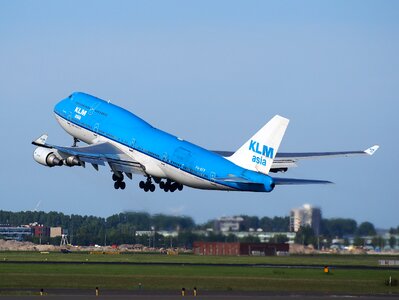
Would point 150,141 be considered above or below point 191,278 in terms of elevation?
above

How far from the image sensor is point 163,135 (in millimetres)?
106500

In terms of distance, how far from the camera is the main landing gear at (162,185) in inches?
4318

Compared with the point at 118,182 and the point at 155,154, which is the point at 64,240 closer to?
the point at 118,182

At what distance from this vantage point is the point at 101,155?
106688mm

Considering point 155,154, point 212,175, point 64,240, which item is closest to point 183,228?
point 155,154

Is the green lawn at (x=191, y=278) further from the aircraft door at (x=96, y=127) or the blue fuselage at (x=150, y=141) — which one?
the aircraft door at (x=96, y=127)

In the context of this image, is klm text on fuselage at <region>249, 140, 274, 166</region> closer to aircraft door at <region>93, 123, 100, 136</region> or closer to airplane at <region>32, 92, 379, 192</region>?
airplane at <region>32, 92, 379, 192</region>

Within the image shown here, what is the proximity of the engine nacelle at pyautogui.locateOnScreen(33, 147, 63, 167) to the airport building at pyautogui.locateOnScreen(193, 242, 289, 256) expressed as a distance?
15924 millimetres

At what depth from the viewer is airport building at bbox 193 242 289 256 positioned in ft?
386

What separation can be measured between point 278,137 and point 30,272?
25.3 meters

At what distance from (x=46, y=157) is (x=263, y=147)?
81.6 feet

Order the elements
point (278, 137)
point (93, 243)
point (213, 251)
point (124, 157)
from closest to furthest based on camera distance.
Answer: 1. point (278, 137)
2. point (124, 157)
3. point (213, 251)
4. point (93, 243)

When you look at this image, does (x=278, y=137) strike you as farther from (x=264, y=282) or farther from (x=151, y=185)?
(x=151, y=185)

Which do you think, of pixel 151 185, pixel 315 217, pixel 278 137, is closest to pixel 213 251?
pixel 151 185
